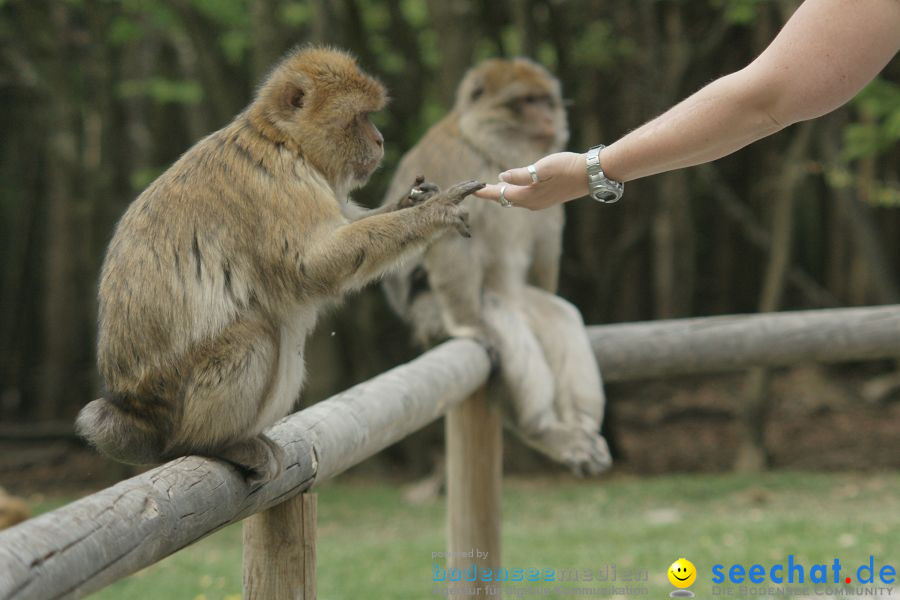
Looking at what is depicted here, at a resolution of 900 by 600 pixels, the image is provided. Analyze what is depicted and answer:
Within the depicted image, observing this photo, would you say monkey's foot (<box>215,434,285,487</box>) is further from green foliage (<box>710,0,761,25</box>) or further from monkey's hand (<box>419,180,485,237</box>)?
green foliage (<box>710,0,761,25</box>)

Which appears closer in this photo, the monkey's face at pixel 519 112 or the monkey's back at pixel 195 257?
the monkey's back at pixel 195 257

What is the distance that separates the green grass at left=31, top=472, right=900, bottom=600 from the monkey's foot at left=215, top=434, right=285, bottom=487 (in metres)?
2.61

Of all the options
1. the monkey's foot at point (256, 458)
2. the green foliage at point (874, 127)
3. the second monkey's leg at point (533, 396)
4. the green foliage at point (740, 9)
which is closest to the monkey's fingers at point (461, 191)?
the monkey's foot at point (256, 458)

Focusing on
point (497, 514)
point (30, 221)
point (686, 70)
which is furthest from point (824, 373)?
point (30, 221)

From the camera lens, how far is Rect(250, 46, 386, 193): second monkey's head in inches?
122

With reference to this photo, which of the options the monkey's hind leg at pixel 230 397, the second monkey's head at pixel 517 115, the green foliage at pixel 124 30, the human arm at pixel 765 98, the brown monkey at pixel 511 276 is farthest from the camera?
the green foliage at pixel 124 30

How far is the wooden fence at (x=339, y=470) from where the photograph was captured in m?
1.65

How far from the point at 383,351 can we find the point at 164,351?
24.8 ft

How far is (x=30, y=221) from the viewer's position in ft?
39.9

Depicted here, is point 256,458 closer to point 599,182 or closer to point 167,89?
point 599,182

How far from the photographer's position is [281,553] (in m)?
2.49

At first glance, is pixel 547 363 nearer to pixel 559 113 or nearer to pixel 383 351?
pixel 559 113

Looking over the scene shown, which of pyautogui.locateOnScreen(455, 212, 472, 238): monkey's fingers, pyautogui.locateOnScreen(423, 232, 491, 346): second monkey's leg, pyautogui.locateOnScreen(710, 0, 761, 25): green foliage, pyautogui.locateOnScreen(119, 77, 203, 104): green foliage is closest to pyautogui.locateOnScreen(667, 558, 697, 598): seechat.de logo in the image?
pyautogui.locateOnScreen(423, 232, 491, 346): second monkey's leg

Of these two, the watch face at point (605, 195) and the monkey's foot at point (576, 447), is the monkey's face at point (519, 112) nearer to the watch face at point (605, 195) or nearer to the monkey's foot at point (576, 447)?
the monkey's foot at point (576, 447)
